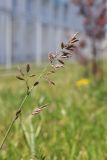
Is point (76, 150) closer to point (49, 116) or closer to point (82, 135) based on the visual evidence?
point (82, 135)

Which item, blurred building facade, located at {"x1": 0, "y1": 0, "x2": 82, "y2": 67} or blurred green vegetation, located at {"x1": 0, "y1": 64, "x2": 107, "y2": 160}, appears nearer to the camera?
blurred green vegetation, located at {"x1": 0, "y1": 64, "x2": 107, "y2": 160}

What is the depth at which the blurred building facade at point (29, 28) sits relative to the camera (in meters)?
23.9

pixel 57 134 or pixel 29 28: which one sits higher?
pixel 57 134

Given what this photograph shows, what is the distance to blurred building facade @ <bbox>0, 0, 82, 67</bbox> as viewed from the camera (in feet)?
78.3

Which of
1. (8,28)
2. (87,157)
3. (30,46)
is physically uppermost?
(87,157)

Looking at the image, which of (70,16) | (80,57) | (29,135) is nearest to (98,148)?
(29,135)

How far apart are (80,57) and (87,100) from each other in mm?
4102

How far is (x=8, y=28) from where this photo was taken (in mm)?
22547

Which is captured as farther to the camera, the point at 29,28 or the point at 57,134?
the point at 29,28

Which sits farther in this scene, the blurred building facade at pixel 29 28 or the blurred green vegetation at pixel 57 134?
the blurred building facade at pixel 29 28

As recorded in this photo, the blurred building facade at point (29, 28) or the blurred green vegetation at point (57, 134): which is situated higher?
the blurred green vegetation at point (57, 134)

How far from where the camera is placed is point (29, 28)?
102 feet

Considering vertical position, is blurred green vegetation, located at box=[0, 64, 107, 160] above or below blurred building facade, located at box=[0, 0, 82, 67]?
above

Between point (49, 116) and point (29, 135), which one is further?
point (49, 116)
